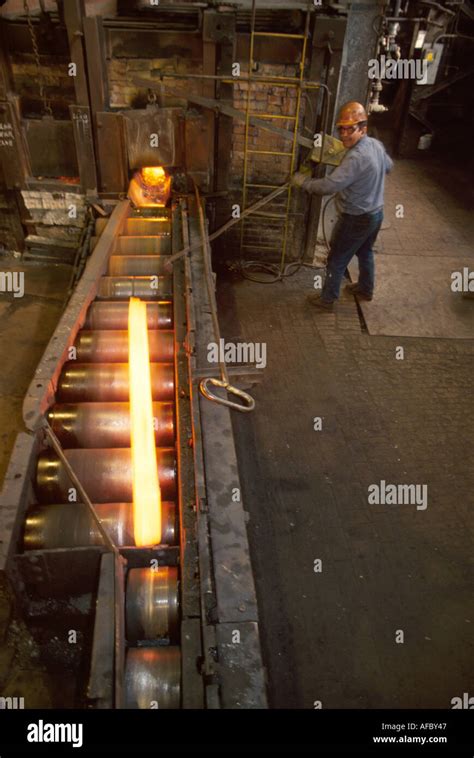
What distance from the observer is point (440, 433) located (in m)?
5.09

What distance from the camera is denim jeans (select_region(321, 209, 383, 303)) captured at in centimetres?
607

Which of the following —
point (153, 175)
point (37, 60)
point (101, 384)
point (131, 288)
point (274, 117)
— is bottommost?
point (101, 384)

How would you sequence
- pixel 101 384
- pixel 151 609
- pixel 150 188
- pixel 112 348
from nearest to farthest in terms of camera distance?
pixel 151 609 → pixel 101 384 → pixel 112 348 → pixel 150 188

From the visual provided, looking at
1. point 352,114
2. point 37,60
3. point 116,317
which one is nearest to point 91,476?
point 116,317

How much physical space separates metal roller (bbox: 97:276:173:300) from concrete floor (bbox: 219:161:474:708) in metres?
1.22

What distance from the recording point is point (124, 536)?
3.29 metres

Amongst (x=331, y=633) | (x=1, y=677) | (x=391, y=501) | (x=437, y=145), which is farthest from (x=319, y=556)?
(x=437, y=145)

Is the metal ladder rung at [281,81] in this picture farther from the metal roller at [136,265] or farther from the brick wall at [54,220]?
the brick wall at [54,220]

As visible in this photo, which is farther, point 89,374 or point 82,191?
point 82,191

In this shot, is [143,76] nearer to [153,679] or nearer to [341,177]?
[341,177]

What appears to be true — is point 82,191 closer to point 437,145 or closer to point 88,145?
point 88,145

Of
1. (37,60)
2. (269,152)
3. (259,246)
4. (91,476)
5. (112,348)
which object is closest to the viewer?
(91,476)

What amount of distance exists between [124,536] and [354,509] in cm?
197

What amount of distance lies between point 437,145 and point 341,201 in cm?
794
